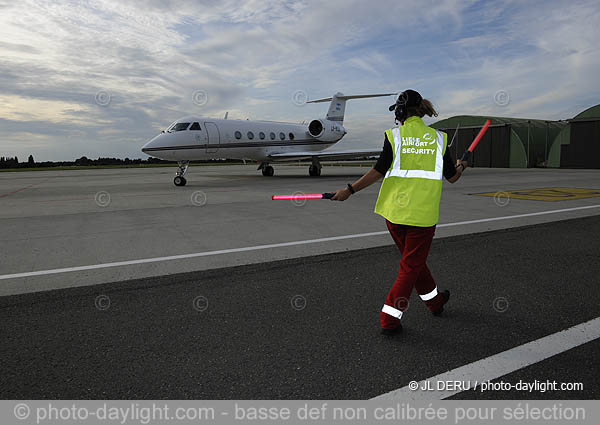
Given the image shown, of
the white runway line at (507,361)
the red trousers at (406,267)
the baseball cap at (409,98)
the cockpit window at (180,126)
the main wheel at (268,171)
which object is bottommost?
the white runway line at (507,361)

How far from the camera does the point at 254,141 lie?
75.0 ft

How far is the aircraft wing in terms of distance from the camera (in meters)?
22.7

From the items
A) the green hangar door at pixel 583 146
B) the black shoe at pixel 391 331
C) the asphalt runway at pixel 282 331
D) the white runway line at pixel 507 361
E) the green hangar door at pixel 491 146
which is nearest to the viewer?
the white runway line at pixel 507 361

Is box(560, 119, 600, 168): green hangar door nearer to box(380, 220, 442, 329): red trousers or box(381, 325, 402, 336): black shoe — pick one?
box(380, 220, 442, 329): red trousers

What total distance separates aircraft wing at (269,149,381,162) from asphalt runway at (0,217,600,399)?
17.4 metres

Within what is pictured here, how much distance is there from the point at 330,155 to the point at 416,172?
65.7 ft

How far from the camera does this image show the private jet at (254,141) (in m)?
19.1

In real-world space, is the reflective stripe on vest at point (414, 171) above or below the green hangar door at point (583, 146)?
below

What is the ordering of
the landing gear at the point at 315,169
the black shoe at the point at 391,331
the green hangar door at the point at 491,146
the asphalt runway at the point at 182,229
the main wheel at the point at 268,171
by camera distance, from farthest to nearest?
the green hangar door at the point at 491,146, the main wheel at the point at 268,171, the landing gear at the point at 315,169, the asphalt runway at the point at 182,229, the black shoe at the point at 391,331

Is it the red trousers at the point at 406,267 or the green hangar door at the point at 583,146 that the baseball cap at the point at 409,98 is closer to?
the red trousers at the point at 406,267

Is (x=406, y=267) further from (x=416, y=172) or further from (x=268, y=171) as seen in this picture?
(x=268, y=171)

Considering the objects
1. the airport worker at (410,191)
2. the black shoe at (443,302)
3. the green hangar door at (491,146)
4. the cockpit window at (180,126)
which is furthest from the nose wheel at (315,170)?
the airport worker at (410,191)
